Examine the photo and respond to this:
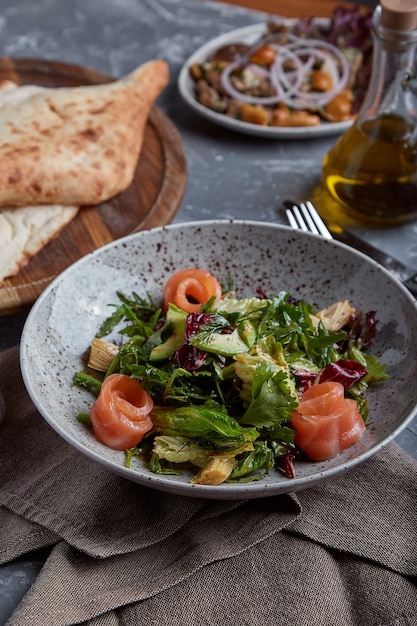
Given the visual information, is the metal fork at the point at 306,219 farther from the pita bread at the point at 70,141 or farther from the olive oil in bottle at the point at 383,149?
the pita bread at the point at 70,141

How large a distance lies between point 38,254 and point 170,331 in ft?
2.44

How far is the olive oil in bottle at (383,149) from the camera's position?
243cm

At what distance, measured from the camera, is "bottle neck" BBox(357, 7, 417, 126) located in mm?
2283

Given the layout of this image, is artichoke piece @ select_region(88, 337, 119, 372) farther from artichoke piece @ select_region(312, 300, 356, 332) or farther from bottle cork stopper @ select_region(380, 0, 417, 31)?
bottle cork stopper @ select_region(380, 0, 417, 31)

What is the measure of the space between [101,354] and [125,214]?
2.63 ft

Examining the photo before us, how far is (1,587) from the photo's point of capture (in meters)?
1.65

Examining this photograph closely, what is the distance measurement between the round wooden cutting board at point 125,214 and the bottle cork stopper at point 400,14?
2.87 ft

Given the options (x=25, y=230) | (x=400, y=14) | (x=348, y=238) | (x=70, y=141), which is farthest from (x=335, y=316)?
(x=70, y=141)

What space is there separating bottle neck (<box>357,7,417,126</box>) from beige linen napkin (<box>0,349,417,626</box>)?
3.84 feet

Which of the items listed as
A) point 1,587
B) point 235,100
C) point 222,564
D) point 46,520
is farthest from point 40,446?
point 235,100

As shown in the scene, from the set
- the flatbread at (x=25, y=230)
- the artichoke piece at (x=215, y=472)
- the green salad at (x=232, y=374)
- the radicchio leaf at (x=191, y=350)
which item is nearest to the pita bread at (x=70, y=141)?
the flatbread at (x=25, y=230)

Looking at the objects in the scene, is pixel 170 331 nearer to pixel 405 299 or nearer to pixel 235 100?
pixel 405 299

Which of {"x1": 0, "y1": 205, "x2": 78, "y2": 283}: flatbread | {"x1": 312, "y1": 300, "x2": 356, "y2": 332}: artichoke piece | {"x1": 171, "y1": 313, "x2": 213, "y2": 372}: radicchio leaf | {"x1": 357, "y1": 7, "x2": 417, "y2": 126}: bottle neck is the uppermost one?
{"x1": 357, "y1": 7, "x2": 417, "y2": 126}: bottle neck

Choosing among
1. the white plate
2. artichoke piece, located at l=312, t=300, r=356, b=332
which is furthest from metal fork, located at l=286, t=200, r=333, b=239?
the white plate
